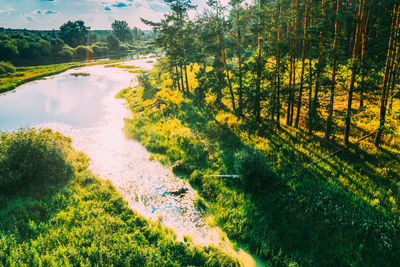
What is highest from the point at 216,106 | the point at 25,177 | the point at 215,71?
the point at 215,71

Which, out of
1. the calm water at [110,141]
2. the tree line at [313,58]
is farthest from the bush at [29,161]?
the tree line at [313,58]

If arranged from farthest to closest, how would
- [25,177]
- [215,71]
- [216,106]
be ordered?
[216,106]
[215,71]
[25,177]

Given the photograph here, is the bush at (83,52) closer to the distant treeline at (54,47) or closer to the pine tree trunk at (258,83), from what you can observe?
the distant treeline at (54,47)

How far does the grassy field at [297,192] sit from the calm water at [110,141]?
1299 millimetres

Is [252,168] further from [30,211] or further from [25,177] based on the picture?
[25,177]

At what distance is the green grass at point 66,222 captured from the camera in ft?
30.5

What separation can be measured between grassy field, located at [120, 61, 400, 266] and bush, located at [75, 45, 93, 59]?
117234 mm

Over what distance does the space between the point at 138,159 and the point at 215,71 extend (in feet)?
42.5

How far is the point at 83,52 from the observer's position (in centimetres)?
11269

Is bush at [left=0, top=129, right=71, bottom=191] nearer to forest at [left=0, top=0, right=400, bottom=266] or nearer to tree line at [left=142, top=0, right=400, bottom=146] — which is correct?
forest at [left=0, top=0, right=400, bottom=266]

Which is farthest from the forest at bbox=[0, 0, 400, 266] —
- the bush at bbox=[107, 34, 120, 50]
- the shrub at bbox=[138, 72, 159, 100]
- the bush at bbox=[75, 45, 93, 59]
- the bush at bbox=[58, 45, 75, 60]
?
the bush at bbox=[107, 34, 120, 50]

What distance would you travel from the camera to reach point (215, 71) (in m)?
24.1

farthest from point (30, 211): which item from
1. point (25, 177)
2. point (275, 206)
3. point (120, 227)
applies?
point (275, 206)

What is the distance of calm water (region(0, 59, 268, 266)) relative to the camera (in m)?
12.8
